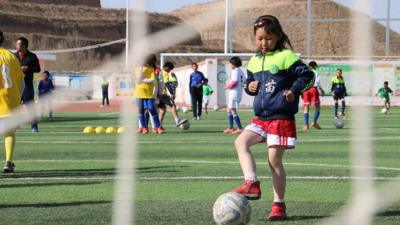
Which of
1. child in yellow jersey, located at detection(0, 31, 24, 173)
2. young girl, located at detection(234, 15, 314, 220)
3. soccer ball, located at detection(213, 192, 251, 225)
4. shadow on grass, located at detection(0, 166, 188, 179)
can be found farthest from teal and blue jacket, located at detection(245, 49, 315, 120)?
child in yellow jersey, located at detection(0, 31, 24, 173)

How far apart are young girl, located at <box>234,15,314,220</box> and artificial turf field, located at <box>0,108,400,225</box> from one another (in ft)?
1.15

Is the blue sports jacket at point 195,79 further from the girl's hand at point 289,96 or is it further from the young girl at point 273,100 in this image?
the girl's hand at point 289,96

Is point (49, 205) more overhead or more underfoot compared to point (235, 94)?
more underfoot

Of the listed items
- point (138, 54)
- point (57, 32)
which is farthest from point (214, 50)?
point (138, 54)

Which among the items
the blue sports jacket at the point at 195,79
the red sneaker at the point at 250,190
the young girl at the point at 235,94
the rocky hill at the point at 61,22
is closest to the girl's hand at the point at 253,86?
the red sneaker at the point at 250,190

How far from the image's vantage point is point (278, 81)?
25.0 feet

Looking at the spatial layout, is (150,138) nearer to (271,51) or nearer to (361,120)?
(271,51)

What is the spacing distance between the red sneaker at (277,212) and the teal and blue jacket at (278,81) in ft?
2.25

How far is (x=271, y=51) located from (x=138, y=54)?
12.0 feet

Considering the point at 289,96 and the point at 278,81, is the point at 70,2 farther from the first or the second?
the point at 289,96

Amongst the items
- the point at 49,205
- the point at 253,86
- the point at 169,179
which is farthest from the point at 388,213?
the point at 169,179

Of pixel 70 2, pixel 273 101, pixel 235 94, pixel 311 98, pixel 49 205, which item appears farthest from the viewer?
pixel 70 2

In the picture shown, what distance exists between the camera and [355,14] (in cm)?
394

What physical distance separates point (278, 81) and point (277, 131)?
1.32ft
